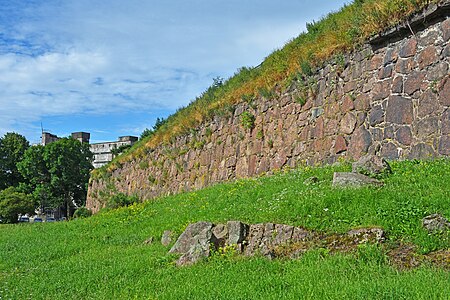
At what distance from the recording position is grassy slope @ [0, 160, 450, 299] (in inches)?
172

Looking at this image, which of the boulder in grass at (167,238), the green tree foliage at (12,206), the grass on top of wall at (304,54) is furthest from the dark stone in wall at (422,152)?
the green tree foliage at (12,206)

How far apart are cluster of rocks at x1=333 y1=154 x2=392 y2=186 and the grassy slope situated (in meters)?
0.22

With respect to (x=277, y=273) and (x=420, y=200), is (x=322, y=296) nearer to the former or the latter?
(x=277, y=273)

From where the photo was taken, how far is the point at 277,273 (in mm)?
5102

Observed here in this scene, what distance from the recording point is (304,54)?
1288 cm

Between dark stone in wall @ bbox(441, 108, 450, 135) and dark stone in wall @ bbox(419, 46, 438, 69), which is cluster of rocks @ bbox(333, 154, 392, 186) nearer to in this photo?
dark stone in wall @ bbox(441, 108, 450, 135)

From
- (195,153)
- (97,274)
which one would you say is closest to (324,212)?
(97,274)

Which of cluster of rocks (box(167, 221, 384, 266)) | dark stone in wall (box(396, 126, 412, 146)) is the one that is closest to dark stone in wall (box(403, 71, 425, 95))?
dark stone in wall (box(396, 126, 412, 146))

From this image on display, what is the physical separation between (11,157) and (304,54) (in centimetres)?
4389

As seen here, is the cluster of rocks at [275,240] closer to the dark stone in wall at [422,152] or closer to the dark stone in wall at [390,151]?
the dark stone in wall at [422,152]

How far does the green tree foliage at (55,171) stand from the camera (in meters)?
47.0

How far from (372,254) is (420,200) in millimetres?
1468

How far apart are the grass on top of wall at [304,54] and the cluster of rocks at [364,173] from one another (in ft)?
11.1

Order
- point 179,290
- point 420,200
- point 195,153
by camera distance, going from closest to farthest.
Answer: point 179,290
point 420,200
point 195,153
